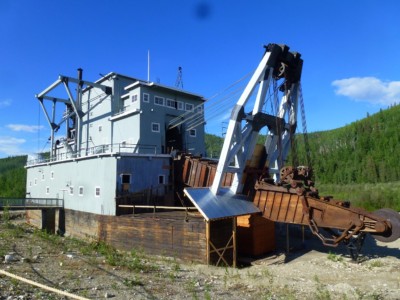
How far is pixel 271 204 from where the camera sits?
1638cm

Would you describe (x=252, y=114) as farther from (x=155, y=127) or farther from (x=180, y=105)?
(x=180, y=105)

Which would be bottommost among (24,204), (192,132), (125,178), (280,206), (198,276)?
(198,276)

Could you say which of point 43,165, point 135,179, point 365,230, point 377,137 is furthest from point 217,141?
point 365,230

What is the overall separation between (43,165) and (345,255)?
28466 mm

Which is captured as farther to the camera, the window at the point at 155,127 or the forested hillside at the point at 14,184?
the forested hillside at the point at 14,184

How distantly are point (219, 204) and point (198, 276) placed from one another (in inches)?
157

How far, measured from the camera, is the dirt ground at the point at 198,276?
386 inches

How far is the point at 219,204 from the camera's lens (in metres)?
16.2

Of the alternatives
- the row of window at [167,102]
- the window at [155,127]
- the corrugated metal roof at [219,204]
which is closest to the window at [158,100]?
the row of window at [167,102]

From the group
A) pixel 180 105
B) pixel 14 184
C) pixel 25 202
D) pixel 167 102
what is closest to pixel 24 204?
pixel 25 202

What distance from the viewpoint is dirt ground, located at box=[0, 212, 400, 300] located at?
9812mm

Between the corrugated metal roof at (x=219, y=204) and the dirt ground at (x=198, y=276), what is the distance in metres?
2.41

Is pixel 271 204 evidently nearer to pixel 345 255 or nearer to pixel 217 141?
pixel 345 255

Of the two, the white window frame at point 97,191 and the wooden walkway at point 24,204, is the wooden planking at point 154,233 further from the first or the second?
the wooden walkway at point 24,204
